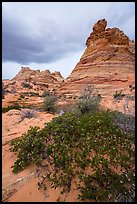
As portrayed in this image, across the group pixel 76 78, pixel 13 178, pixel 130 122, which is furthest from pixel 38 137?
pixel 76 78

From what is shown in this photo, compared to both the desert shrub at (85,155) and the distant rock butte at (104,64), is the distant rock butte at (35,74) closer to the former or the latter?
the distant rock butte at (104,64)

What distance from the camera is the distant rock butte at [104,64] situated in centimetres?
2212

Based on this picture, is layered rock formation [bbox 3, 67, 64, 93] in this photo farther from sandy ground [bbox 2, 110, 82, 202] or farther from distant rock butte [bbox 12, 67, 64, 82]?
sandy ground [bbox 2, 110, 82, 202]

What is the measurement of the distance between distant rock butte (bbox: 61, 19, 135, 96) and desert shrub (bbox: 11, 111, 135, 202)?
16.0 m

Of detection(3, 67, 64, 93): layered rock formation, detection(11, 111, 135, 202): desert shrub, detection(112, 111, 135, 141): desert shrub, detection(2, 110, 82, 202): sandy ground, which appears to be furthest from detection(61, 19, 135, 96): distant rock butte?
detection(2, 110, 82, 202): sandy ground

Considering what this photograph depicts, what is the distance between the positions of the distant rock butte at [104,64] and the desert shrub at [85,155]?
630 inches

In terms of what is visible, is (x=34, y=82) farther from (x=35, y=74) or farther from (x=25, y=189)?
(x=25, y=189)

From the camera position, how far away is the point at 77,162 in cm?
377

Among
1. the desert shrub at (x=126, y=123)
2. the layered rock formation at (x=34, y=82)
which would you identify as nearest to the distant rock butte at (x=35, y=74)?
the layered rock formation at (x=34, y=82)

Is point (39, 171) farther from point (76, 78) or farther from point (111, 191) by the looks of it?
point (76, 78)

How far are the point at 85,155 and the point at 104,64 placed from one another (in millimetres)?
21263

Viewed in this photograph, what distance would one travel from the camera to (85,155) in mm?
3873

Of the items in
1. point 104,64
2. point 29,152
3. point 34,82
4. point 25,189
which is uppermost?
point 104,64

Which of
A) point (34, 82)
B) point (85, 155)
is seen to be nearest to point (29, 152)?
point (85, 155)
